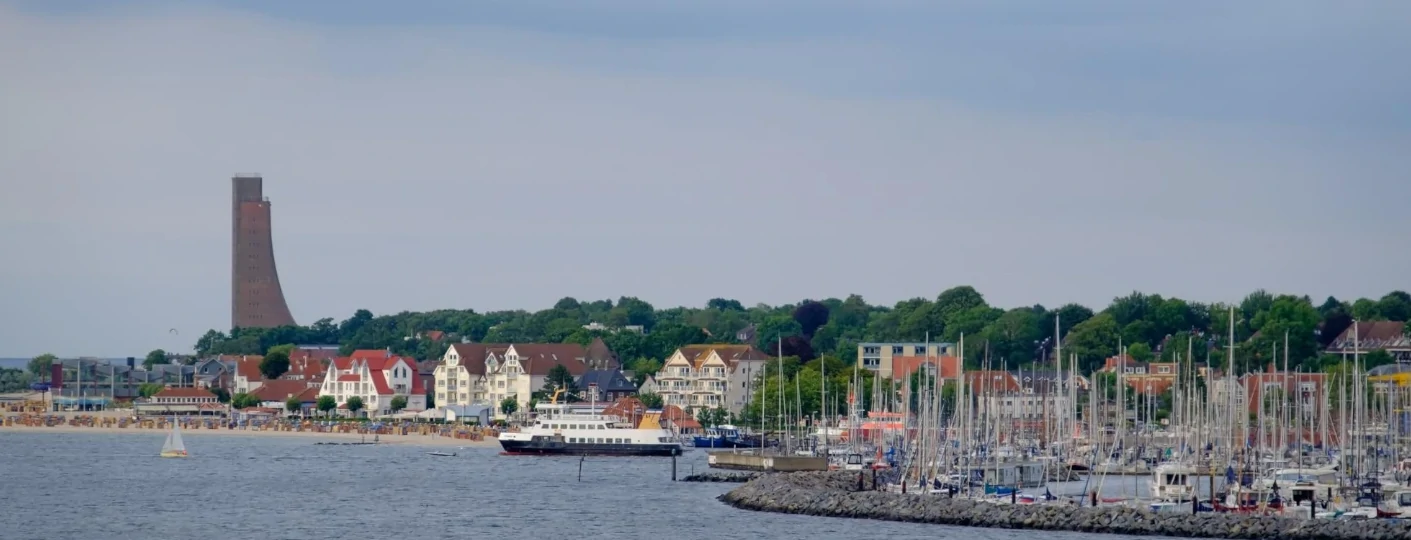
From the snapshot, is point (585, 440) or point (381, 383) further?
point (381, 383)

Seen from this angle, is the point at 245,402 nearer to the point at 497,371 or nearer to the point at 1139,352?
the point at 497,371

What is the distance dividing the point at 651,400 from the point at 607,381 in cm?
645

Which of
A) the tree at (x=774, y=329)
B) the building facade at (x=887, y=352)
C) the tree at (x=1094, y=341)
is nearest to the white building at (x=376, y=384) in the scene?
the building facade at (x=887, y=352)

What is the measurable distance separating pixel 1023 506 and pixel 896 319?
123m

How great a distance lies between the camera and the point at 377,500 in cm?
7450

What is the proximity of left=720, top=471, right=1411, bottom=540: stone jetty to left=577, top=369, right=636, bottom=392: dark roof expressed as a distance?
73.0 meters

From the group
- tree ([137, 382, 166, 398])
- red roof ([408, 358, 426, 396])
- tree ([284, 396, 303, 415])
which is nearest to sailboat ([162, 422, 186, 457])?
tree ([284, 396, 303, 415])

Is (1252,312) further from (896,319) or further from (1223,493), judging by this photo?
(1223,493)

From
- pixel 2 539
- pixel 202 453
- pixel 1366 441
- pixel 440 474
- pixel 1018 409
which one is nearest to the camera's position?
pixel 2 539

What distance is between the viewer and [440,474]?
297ft

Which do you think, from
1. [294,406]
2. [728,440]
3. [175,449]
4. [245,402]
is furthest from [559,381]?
[175,449]

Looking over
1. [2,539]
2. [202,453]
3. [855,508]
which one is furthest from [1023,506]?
[202,453]

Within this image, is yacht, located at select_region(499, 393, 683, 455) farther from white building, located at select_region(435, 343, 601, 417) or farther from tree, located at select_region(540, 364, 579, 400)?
white building, located at select_region(435, 343, 601, 417)

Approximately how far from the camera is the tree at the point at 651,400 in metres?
141
